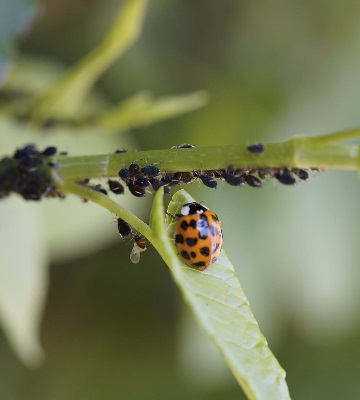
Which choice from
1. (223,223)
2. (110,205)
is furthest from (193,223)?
(223,223)

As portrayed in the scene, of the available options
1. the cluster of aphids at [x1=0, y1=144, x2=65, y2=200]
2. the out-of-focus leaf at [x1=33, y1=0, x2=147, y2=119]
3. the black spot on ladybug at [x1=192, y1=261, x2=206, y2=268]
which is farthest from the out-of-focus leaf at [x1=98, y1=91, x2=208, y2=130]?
the black spot on ladybug at [x1=192, y1=261, x2=206, y2=268]

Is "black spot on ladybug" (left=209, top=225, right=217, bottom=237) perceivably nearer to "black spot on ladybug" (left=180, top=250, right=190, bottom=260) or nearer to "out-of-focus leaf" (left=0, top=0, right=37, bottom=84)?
"black spot on ladybug" (left=180, top=250, right=190, bottom=260)

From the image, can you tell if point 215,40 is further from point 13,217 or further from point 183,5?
point 13,217

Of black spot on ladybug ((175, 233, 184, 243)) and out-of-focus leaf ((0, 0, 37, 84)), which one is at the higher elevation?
out-of-focus leaf ((0, 0, 37, 84))

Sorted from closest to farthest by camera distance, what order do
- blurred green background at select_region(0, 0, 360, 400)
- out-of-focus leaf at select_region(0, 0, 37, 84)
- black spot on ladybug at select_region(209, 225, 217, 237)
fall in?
black spot on ladybug at select_region(209, 225, 217, 237) → out-of-focus leaf at select_region(0, 0, 37, 84) → blurred green background at select_region(0, 0, 360, 400)

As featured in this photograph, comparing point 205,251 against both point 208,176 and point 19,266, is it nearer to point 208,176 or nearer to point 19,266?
point 208,176

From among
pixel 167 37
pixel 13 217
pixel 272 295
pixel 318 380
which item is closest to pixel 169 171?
pixel 13 217
